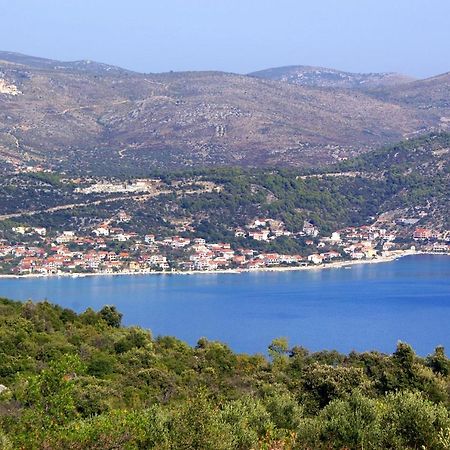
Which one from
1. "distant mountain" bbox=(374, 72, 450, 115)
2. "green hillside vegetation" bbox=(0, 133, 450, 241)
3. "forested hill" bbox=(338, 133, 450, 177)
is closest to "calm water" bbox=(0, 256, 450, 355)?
"green hillside vegetation" bbox=(0, 133, 450, 241)

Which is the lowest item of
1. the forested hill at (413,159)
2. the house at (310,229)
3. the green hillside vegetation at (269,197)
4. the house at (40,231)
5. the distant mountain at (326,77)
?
the house at (40,231)

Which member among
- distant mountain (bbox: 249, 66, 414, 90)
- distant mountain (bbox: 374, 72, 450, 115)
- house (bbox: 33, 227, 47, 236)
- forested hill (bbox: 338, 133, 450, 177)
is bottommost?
house (bbox: 33, 227, 47, 236)

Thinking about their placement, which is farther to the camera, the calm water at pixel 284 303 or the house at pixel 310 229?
the house at pixel 310 229

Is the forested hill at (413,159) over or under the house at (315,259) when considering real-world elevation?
over

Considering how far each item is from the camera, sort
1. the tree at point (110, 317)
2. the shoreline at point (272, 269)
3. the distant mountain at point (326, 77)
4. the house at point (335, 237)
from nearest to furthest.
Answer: the tree at point (110, 317) < the shoreline at point (272, 269) < the house at point (335, 237) < the distant mountain at point (326, 77)

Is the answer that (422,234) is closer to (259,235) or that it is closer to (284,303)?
(259,235)

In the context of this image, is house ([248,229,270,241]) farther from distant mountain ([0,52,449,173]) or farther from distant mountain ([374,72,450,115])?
distant mountain ([374,72,450,115])

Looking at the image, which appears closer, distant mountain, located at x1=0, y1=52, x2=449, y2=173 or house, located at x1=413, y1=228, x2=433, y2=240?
house, located at x1=413, y1=228, x2=433, y2=240

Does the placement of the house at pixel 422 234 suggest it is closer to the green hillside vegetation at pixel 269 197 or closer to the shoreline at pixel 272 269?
the green hillside vegetation at pixel 269 197

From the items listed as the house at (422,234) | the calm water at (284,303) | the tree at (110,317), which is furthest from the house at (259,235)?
the tree at (110,317)
